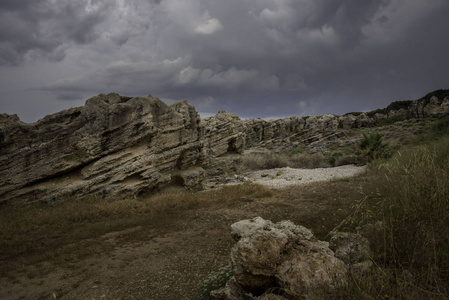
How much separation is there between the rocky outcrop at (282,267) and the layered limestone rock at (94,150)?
904 cm

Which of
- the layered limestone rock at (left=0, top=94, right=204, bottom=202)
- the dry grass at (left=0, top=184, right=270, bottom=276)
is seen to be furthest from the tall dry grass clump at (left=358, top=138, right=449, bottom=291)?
the layered limestone rock at (left=0, top=94, right=204, bottom=202)

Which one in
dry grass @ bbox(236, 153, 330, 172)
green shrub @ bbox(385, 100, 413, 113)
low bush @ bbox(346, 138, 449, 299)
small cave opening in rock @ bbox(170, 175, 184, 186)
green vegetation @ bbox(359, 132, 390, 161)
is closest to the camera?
low bush @ bbox(346, 138, 449, 299)

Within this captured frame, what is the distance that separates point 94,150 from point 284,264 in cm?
1050

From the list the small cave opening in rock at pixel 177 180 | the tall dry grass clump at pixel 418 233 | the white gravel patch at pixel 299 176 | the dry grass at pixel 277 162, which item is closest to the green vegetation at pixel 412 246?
the tall dry grass clump at pixel 418 233

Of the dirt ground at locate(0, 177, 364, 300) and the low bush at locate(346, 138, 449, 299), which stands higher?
the low bush at locate(346, 138, 449, 299)

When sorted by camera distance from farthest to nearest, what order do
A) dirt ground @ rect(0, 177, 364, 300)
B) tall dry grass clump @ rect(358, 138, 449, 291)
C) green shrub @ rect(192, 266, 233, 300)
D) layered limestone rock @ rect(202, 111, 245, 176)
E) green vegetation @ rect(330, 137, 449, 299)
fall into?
layered limestone rock @ rect(202, 111, 245, 176) → dirt ground @ rect(0, 177, 364, 300) → green shrub @ rect(192, 266, 233, 300) → tall dry grass clump @ rect(358, 138, 449, 291) → green vegetation @ rect(330, 137, 449, 299)

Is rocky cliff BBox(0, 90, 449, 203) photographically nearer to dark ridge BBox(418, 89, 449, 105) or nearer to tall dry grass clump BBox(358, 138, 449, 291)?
tall dry grass clump BBox(358, 138, 449, 291)

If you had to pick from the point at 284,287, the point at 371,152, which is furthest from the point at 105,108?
the point at 371,152

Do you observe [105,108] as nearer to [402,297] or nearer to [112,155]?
[112,155]

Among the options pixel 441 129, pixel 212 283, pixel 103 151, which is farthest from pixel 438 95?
pixel 212 283

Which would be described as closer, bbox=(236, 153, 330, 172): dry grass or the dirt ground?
the dirt ground

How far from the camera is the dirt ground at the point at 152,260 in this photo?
471 centimetres

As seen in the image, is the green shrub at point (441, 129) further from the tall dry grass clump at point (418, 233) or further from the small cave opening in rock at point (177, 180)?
the small cave opening in rock at point (177, 180)

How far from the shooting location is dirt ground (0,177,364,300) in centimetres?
471
